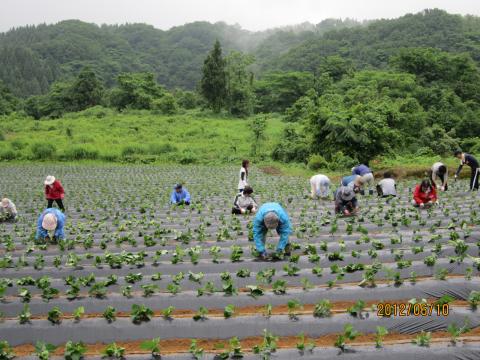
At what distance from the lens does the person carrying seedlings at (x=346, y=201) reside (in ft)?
37.7

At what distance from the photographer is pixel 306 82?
63.2 m

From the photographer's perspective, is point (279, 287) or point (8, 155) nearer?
point (279, 287)

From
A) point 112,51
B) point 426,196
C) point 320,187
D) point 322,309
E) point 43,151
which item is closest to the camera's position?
point 322,309

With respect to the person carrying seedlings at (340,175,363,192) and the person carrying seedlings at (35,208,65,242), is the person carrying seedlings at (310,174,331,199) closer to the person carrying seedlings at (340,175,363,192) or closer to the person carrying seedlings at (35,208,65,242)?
the person carrying seedlings at (340,175,363,192)


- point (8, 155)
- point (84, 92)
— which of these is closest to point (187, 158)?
point (8, 155)

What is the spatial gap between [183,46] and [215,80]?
76.8m

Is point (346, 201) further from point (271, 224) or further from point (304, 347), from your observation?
point (304, 347)

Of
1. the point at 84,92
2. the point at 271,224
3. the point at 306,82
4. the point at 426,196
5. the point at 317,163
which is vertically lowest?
the point at 271,224

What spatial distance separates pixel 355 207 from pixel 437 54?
164 ft

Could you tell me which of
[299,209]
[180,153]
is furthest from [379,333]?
[180,153]

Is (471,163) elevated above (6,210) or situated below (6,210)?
above

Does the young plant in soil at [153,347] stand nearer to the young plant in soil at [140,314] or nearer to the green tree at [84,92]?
the young plant in soil at [140,314]

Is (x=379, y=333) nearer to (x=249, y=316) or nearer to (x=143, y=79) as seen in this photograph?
(x=249, y=316)

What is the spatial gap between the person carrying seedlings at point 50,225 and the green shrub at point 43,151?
101ft
